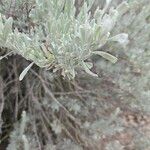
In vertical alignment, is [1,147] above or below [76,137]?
above

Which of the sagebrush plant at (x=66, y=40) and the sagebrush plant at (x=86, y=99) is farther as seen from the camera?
the sagebrush plant at (x=86, y=99)

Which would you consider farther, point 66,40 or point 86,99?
point 86,99

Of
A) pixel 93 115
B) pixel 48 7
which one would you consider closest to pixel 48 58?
pixel 48 7

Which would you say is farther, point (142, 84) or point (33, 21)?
point (142, 84)

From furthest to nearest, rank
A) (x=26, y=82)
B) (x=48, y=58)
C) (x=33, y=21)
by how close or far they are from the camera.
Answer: (x=26, y=82)
(x=33, y=21)
(x=48, y=58)

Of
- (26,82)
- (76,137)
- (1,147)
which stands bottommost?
(76,137)

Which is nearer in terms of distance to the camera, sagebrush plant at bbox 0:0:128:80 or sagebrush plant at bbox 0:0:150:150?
sagebrush plant at bbox 0:0:128:80

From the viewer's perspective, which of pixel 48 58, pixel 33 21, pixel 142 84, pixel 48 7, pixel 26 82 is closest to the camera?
pixel 48 58

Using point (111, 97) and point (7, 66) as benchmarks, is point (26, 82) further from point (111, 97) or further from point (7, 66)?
point (111, 97)
